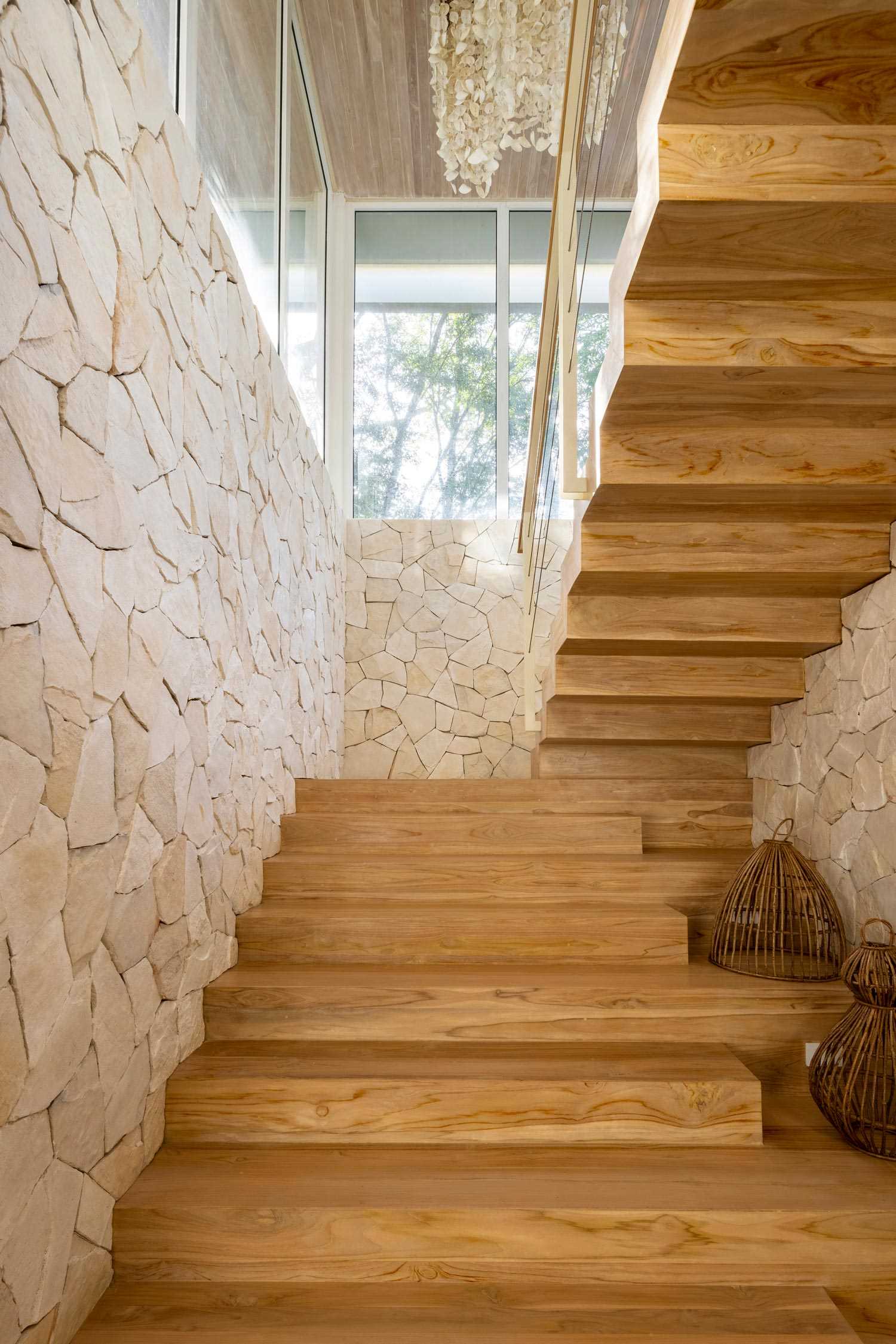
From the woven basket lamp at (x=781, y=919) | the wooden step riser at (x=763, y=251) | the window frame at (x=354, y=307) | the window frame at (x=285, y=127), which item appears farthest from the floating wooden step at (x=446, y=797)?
the window frame at (x=354, y=307)

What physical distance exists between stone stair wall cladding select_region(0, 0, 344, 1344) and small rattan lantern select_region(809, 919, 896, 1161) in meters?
1.62

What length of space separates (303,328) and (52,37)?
9.13 ft

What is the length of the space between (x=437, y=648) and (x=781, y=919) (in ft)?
9.13

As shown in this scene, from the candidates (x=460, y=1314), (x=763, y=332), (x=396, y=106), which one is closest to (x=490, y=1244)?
(x=460, y=1314)

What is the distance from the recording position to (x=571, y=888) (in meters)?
2.97

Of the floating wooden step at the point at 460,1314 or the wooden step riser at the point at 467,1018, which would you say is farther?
the wooden step riser at the point at 467,1018

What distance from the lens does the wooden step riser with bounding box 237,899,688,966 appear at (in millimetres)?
2689

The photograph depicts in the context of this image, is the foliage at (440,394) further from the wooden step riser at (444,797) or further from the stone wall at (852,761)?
the stone wall at (852,761)

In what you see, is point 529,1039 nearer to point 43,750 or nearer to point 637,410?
point 43,750

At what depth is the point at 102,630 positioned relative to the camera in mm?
1689

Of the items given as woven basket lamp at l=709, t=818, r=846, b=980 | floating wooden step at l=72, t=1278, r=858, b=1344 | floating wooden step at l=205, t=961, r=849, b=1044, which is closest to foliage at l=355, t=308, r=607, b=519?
woven basket lamp at l=709, t=818, r=846, b=980

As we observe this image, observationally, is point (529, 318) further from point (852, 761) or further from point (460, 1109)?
point (460, 1109)

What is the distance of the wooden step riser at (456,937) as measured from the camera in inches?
106

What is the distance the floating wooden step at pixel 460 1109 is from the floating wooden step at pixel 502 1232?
201 millimetres
